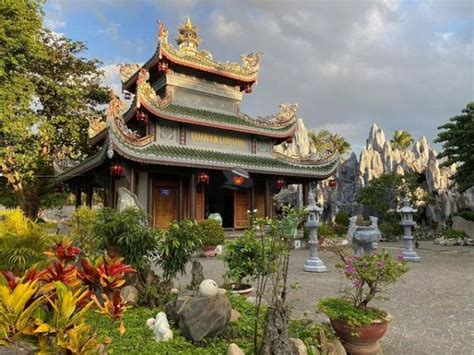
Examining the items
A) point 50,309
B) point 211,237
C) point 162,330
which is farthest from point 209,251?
point 50,309

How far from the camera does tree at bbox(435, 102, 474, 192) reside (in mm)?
21000

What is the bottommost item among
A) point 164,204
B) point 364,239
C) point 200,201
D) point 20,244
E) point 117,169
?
point 364,239

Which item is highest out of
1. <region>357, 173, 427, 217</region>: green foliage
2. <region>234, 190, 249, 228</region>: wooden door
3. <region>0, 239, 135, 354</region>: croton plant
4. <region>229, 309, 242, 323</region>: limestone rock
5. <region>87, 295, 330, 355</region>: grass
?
<region>357, 173, 427, 217</region>: green foliage

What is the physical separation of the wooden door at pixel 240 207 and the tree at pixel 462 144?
40.2 ft

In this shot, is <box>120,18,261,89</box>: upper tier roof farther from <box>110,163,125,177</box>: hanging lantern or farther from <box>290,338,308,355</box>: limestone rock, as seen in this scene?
<box>290,338,308,355</box>: limestone rock

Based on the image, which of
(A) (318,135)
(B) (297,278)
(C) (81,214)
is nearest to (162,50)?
(C) (81,214)

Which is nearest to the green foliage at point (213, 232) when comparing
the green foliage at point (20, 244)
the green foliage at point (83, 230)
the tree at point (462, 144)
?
the green foliage at point (83, 230)

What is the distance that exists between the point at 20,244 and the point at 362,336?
640 cm

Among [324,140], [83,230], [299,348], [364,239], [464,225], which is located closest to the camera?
[299,348]

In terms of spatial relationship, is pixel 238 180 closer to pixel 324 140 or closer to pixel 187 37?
pixel 187 37

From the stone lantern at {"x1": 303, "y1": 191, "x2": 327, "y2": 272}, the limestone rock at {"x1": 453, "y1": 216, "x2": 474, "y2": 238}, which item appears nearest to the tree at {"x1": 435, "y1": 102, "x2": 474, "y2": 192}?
the limestone rock at {"x1": 453, "y1": 216, "x2": 474, "y2": 238}

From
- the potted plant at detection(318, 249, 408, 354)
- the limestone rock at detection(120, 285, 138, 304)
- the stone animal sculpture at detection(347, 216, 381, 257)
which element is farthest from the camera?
the stone animal sculpture at detection(347, 216, 381, 257)

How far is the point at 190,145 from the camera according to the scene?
61.0ft

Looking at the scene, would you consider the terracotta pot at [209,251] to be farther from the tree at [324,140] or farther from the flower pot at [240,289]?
the tree at [324,140]
